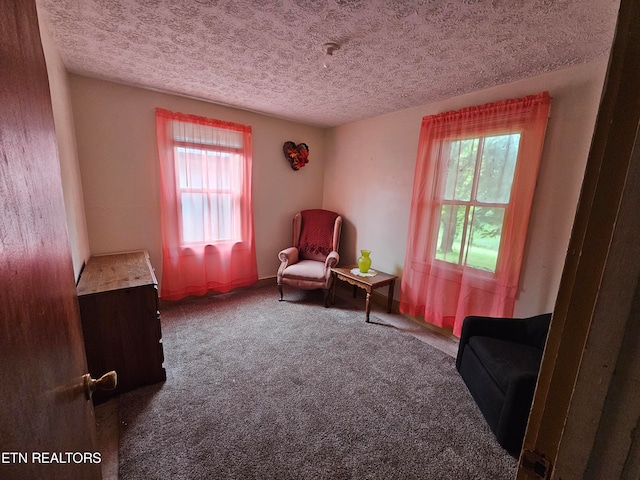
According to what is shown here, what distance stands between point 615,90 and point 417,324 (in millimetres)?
2778

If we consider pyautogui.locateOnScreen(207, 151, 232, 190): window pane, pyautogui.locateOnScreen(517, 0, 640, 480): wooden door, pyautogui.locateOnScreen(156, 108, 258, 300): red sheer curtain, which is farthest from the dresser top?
pyautogui.locateOnScreen(517, 0, 640, 480): wooden door

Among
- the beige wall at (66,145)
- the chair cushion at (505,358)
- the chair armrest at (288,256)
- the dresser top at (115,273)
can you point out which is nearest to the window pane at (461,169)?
the chair cushion at (505,358)

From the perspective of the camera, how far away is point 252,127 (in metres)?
3.20

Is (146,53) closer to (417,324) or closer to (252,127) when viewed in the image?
(252,127)

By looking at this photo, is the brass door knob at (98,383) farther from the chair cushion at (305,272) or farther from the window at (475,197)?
the window at (475,197)

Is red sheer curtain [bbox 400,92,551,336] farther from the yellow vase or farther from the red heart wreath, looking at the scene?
the red heart wreath

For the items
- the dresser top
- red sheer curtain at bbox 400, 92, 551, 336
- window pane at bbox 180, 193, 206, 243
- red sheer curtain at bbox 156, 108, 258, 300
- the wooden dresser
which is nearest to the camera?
the wooden dresser

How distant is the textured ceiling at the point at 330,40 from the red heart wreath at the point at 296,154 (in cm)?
113

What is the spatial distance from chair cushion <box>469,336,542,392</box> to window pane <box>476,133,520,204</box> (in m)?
1.11

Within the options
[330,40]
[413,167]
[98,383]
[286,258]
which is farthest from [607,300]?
[286,258]

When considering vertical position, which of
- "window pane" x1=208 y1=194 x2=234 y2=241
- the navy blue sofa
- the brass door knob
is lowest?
the navy blue sofa

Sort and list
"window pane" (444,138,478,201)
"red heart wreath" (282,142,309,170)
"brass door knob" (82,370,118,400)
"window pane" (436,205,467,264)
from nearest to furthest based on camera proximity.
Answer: "brass door knob" (82,370,118,400)
"window pane" (444,138,478,201)
"window pane" (436,205,467,264)
"red heart wreath" (282,142,309,170)

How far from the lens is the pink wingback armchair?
122 inches

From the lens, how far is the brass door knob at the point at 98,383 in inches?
26.8
